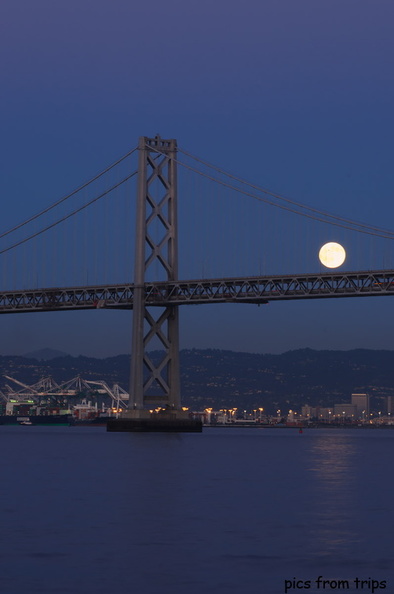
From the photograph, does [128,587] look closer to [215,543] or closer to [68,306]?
[215,543]

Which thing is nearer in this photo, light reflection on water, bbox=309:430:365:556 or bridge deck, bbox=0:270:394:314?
light reflection on water, bbox=309:430:365:556

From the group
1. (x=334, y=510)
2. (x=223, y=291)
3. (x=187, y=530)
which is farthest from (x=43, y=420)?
(x=187, y=530)

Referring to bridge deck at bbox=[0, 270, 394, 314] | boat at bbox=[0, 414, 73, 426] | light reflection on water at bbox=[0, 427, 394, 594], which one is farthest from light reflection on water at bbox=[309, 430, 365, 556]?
boat at bbox=[0, 414, 73, 426]

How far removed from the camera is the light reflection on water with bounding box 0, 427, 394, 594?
16.3m

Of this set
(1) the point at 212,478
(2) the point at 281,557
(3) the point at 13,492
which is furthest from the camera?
(1) the point at 212,478

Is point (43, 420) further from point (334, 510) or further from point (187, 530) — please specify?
point (187, 530)

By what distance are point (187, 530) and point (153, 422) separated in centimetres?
5572

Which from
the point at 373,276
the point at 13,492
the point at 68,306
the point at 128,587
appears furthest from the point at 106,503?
the point at 68,306

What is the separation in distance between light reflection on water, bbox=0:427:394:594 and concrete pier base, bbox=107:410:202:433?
38.4 metres

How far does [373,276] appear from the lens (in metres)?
74.5

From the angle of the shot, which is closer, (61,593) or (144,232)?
(61,593)

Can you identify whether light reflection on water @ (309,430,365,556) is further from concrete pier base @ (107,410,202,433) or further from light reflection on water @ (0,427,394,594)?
concrete pier base @ (107,410,202,433)

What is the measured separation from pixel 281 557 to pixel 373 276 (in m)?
57.3

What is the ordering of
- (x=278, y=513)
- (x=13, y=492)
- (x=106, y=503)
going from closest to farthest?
(x=278, y=513)
(x=106, y=503)
(x=13, y=492)
